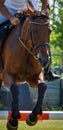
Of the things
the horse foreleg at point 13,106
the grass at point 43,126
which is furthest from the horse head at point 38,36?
the grass at point 43,126

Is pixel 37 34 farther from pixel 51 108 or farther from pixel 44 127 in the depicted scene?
pixel 51 108

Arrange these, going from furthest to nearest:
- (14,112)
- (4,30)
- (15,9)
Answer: (15,9), (4,30), (14,112)

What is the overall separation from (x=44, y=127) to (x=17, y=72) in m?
2.38

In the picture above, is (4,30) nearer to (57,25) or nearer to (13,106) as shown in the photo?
(13,106)

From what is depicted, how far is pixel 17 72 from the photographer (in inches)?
288

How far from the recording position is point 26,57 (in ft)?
24.1

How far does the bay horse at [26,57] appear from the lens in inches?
263

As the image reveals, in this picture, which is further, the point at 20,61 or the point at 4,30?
the point at 4,30

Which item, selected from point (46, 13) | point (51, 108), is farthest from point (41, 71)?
point (51, 108)

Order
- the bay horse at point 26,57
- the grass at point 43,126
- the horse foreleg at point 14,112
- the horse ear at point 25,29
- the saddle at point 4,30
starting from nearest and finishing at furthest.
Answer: the bay horse at point 26,57
the horse foreleg at point 14,112
the horse ear at point 25,29
the saddle at point 4,30
the grass at point 43,126

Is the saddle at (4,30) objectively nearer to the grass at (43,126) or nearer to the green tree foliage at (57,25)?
the grass at (43,126)

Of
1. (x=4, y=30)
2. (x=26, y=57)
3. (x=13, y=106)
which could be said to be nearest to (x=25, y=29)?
(x=26, y=57)

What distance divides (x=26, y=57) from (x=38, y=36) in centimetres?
75

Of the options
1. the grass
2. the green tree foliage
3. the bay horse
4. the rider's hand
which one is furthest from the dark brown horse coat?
the green tree foliage
